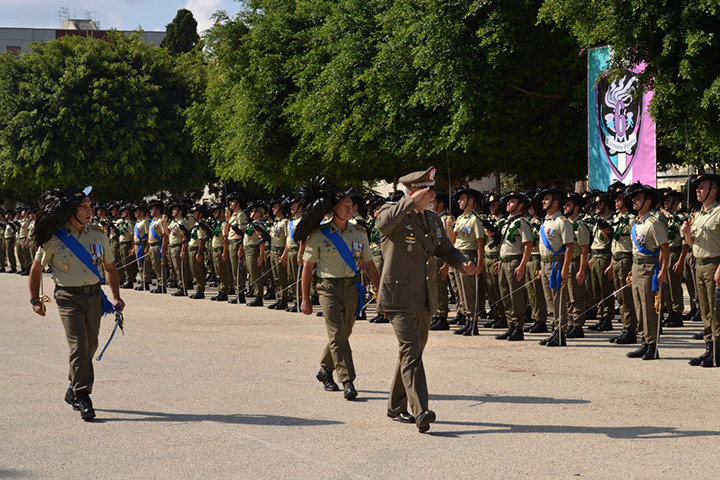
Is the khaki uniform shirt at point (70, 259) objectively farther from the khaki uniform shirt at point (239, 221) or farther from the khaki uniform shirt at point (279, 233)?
the khaki uniform shirt at point (239, 221)

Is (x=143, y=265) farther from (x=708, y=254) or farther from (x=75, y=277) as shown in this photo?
(x=708, y=254)

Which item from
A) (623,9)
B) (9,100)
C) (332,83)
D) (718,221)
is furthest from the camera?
(9,100)

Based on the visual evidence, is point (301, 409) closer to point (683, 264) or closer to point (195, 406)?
point (195, 406)

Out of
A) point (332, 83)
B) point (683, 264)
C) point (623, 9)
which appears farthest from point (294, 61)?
point (683, 264)

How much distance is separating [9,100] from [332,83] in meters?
22.7

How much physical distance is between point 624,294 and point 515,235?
1.68 metres

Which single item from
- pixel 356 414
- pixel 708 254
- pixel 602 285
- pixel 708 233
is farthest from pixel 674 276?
pixel 356 414

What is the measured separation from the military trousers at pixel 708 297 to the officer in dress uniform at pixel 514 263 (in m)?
2.54

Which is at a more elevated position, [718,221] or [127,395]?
[718,221]

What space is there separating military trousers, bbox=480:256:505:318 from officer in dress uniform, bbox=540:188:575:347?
148 centimetres

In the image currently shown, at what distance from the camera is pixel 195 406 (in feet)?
26.5

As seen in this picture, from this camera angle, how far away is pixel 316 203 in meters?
8.60

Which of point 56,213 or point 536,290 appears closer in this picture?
point 56,213

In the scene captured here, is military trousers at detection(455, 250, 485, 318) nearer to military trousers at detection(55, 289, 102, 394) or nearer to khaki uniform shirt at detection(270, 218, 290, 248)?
khaki uniform shirt at detection(270, 218, 290, 248)
